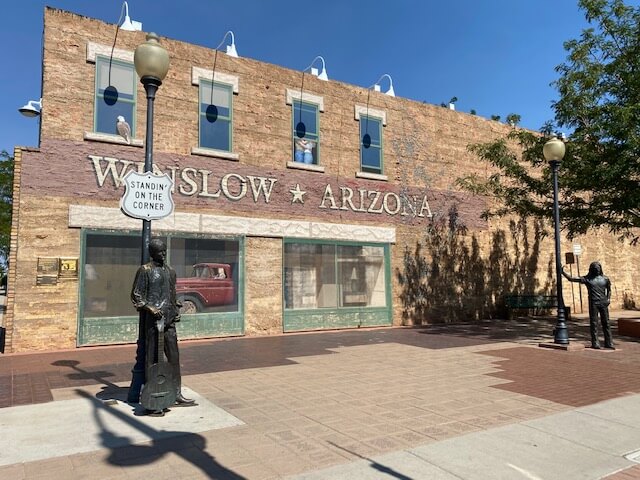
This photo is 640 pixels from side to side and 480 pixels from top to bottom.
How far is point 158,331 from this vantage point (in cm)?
598

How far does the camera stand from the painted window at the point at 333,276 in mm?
15008

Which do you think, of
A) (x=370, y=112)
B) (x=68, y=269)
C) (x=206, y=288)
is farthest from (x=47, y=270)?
(x=370, y=112)

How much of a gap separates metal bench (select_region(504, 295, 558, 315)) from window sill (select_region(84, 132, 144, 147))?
14594mm

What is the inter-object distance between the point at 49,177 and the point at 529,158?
13.1 m

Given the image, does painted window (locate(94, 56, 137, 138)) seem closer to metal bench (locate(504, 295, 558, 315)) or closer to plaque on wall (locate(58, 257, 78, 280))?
plaque on wall (locate(58, 257, 78, 280))

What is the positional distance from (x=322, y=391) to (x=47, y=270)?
7.80 m

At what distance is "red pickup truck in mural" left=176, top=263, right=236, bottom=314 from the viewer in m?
13.2

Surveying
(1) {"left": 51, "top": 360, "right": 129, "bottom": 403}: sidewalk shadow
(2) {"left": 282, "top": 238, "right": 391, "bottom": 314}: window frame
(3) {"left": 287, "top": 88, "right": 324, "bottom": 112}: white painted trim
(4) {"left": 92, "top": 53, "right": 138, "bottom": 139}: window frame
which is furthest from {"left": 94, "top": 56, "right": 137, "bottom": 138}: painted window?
(1) {"left": 51, "top": 360, "right": 129, "bottom": 403}: sidewalk shadow

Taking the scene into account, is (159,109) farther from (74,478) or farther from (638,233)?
(638,233)

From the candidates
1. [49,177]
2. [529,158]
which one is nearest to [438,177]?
[529,158]

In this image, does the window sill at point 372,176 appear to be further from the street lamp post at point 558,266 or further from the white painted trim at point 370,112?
the street lamp post at point 558,266

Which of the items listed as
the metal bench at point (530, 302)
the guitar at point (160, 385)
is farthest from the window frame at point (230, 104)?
the metal bench at point (530, 302)

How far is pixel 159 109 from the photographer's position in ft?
43.3

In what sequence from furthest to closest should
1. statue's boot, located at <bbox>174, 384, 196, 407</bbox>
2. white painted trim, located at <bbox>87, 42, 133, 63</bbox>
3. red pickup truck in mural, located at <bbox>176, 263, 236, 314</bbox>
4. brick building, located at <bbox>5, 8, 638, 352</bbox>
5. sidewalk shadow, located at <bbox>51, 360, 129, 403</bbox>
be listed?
red pickup truck in mural, located at <bbox>176, 263, 236, 314</bbox> → white painted trim, located at <bbox>87, 42, 133, 63</bbox> → brick building, located at <bbox>5, 8, 638, 352</bbox> → sidewalk shadow, located at <bbox>51, 360, 129, 403</bbox> → statue's boot, located at <bbox>174, 384, 196, 407</bbox>
